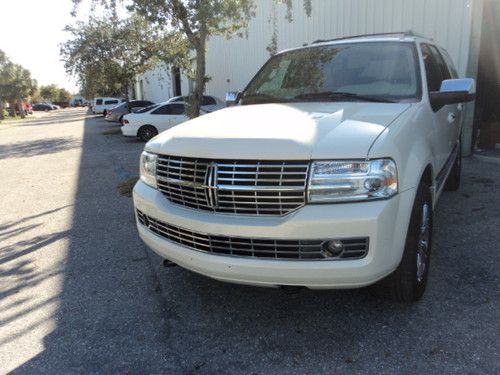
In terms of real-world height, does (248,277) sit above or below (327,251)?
below

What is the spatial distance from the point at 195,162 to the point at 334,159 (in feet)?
2.98

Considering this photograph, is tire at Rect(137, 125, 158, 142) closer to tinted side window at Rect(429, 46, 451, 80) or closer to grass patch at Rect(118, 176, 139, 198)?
grass patch at Rect(118, 176, 139, 198)

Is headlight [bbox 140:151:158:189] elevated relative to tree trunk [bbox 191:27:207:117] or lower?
lower

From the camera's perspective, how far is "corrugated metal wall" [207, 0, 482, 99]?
863 centimetres

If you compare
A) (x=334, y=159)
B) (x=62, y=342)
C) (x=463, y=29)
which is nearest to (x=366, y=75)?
(x=334, y=159)

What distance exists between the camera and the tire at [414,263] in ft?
9.73

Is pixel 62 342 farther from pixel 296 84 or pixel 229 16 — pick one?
pixel 229 16

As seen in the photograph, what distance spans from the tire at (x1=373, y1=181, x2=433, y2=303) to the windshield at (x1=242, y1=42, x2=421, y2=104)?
96 centimetres

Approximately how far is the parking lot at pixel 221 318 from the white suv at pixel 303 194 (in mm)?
367

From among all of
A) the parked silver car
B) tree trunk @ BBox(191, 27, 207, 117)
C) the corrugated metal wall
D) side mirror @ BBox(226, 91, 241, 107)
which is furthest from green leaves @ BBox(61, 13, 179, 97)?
side mirror @ BBox(226, 91, 241, 107)

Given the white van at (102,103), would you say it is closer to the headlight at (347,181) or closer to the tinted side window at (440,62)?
the tinted side window at (440,62)

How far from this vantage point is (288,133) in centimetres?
286

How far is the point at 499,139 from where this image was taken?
9.59m

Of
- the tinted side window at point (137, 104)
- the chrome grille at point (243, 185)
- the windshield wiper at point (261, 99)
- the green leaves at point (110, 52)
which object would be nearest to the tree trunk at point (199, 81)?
the windshield wiper at point (261, 99)
